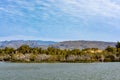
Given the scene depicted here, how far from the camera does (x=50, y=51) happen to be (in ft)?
629

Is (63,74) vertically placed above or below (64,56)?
below

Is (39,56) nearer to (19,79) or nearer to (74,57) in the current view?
(74,57)

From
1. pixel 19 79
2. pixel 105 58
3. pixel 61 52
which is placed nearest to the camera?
pixel 19 79

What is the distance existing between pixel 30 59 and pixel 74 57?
24.5m

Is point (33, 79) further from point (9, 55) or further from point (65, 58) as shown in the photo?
point (9, 55)

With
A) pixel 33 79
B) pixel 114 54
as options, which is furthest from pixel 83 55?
pixel 33 79

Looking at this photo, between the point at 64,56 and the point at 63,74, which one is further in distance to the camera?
the point at 64,56

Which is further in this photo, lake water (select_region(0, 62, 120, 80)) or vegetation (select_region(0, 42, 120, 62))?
vegetation (select_region(0, 42, 120, 62))

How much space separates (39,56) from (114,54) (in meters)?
41.1

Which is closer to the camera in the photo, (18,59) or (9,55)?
(18,59)

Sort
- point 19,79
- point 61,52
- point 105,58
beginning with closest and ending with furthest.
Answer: point 19,79 → point 105,58 → point 61,52

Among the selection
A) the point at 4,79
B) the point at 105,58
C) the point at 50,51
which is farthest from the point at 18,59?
the point at 4,79

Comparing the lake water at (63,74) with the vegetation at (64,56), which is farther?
the vegetation at (64,56)

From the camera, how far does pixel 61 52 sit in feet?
624
